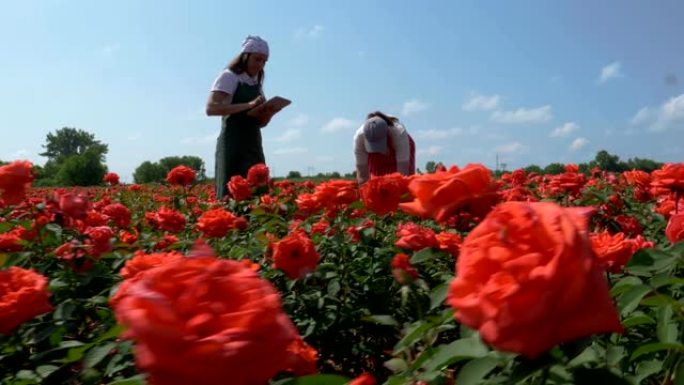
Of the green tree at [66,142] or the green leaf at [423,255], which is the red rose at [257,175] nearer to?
the green leaf at [423,255]

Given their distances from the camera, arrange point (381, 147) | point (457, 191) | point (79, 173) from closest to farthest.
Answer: point (457, 191)
point (381, 147)
point (79, 173)

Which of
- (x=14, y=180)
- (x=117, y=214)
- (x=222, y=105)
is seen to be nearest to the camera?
(x=14, y=180)

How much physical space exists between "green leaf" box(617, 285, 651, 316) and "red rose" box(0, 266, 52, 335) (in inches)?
43.4

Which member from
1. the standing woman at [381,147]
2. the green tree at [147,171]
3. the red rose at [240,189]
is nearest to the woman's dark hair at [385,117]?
the standing woman at [381,147]

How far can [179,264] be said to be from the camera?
2.19 feet

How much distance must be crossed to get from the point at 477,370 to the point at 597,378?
17cm

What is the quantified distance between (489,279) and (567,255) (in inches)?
3.3

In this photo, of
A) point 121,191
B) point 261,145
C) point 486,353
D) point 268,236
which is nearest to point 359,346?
point 268,236

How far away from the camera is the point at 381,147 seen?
4.96 meters

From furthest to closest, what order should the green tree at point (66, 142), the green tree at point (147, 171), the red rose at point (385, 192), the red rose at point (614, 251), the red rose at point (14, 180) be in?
the green tree at point (66, 142) < the green tree at point (147, 171) < the red rose at point (14, 180) < the red rose at point (385, 192) < the red rose at point (614, 251)

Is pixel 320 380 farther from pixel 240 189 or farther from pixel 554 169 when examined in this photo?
pixel 554 169

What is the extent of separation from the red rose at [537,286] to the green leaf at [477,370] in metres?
0.17

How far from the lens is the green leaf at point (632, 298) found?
114 cm

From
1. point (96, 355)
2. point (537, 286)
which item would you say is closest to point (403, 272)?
point (96, 355)
